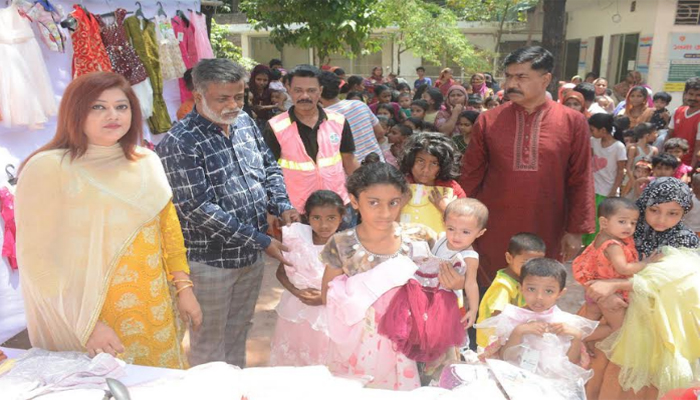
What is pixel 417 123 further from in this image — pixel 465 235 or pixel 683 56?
pixel 683 56

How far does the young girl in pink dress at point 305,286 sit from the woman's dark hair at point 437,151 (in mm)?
452

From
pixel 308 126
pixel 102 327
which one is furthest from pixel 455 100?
pixel 102 327

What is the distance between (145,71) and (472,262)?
3.75 m

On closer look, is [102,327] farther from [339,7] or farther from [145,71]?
[339,7]

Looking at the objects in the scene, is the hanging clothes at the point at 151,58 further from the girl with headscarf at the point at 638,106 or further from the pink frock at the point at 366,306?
the girl with headscarf at the point at 638,106

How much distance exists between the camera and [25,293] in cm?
185

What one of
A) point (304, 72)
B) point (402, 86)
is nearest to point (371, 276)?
point (304, 72)

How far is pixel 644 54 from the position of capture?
451 inches

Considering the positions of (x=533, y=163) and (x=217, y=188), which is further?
(x=533, y=163)

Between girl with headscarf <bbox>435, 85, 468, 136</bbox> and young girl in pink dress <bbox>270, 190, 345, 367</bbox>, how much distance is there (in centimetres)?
298

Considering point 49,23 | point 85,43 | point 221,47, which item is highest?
point 221,47

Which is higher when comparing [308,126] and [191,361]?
[308,126]

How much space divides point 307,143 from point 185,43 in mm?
2900

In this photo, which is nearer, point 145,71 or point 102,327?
point 102,327
